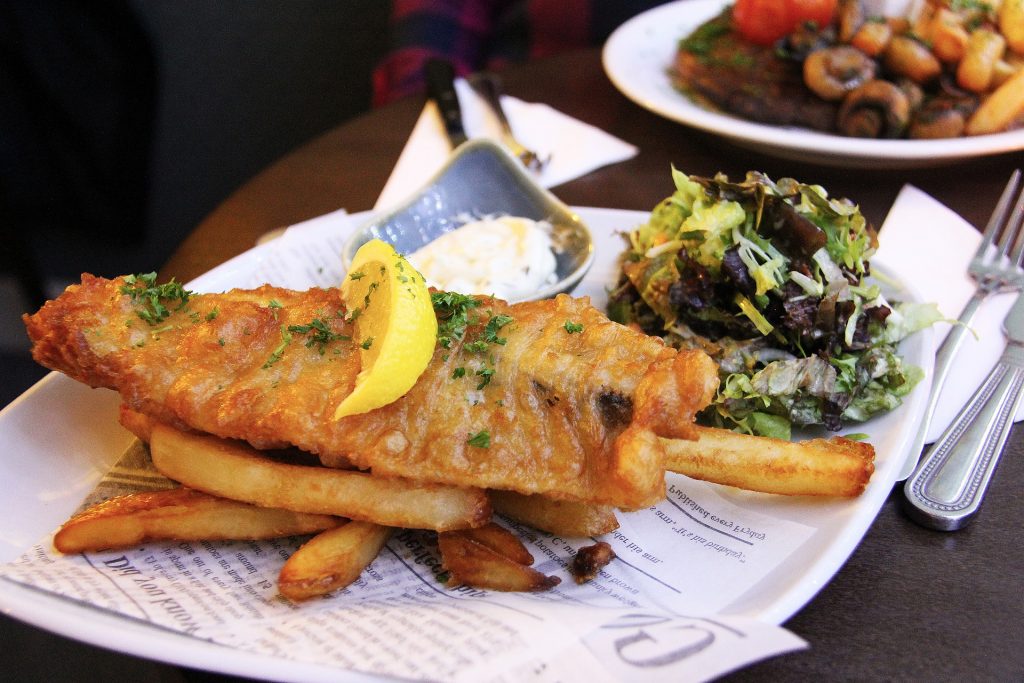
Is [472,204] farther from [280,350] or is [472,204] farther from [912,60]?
[912,60]

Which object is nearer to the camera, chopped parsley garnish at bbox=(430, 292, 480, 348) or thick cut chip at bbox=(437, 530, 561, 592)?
thick cut chip at bbox=(437, 530, 561, 592)

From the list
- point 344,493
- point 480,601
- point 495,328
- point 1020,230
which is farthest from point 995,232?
point 344,493

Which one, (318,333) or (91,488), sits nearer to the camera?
(318,333)

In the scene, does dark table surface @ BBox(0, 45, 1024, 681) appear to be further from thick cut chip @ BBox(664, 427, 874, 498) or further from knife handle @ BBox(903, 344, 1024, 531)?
thick cut chip @ BBox(664, 427, 874, 498)

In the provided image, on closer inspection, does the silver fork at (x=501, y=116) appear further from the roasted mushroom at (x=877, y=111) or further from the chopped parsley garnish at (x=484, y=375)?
the chopped parsley garnish at (x=484, y=375)

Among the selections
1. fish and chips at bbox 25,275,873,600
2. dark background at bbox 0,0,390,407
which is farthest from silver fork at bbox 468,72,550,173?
dark background at bbox 0,0,390,407
